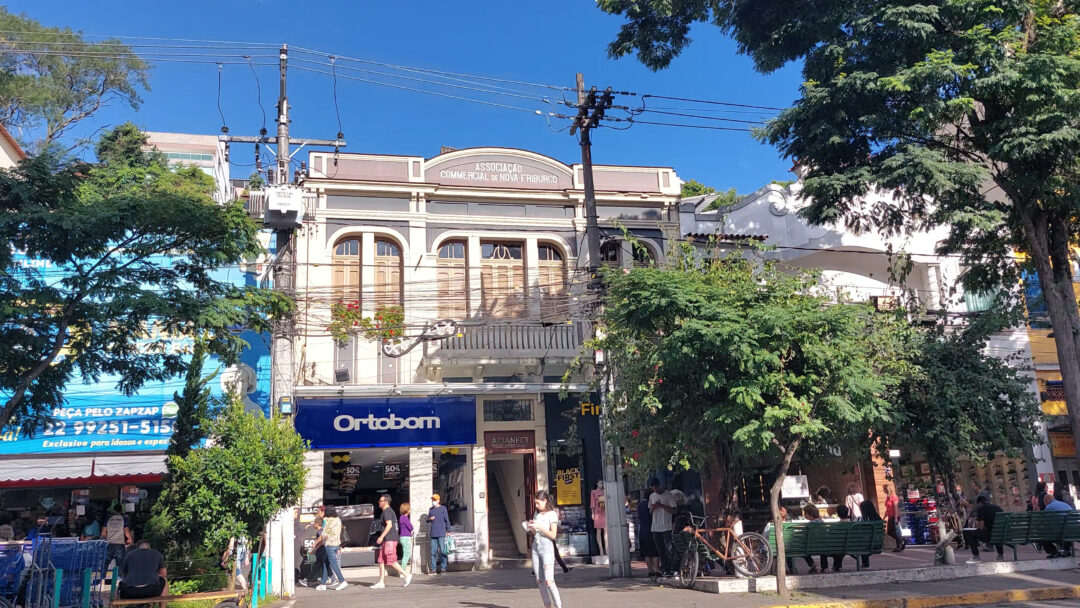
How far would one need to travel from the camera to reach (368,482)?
21.2 meters

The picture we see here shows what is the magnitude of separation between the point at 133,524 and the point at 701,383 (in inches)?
525

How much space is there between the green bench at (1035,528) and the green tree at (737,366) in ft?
9.68

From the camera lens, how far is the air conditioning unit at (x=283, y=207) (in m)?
14.1

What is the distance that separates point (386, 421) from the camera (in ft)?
63.6

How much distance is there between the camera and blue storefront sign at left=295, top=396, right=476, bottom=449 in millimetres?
18828

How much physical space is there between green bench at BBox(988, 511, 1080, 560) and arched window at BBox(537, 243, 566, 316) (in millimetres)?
10006

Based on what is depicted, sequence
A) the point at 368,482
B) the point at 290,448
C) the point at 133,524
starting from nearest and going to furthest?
the point at 290,448 → the point at 133,524 → the point at 368,482

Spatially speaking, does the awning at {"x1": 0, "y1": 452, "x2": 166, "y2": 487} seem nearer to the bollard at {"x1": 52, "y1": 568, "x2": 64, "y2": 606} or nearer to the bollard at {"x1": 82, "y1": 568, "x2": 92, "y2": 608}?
the bollard at {"x1": 82, "y1": 568, "x2": 92, "y2": 608}

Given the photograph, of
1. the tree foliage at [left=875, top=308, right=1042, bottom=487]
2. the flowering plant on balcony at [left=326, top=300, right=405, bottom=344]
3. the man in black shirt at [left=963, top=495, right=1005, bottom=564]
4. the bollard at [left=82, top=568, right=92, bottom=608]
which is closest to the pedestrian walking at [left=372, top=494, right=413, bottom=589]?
the flowering plant on balcony at [left=326, top=300, right=405, bottom=344]

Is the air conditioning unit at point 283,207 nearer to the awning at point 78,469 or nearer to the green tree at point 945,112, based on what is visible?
the awning at point 78,469

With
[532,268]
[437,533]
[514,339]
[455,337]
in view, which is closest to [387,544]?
[437,533]

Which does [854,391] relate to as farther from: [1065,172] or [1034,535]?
[1065,172]

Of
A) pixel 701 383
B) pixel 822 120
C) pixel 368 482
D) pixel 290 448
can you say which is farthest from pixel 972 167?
pixel 368 482

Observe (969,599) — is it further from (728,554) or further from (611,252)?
(611,252)
